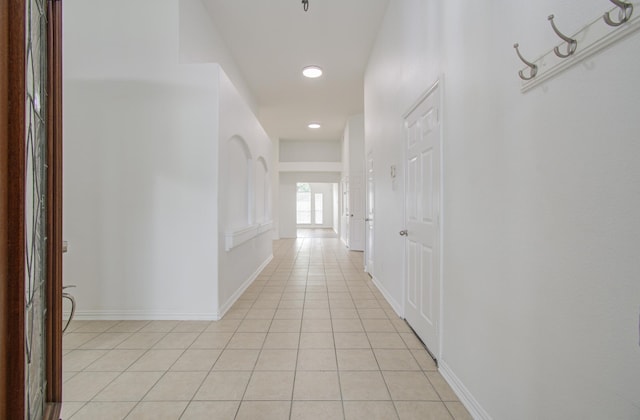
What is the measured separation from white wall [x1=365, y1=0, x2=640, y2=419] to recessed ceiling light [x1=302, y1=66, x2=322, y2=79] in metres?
3.48

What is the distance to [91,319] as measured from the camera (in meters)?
3.32

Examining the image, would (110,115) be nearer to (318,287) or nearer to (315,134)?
(318,287)

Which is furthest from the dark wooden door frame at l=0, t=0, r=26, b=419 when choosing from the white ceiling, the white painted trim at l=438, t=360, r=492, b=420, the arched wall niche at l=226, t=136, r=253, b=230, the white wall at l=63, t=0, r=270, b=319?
the white ceiling

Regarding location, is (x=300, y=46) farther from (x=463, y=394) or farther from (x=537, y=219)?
(x=463, y=394)

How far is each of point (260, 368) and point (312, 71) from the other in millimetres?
4850

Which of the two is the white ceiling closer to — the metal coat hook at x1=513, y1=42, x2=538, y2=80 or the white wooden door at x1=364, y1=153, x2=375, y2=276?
the white wooden door at x1=364, y1=153, x2=375, y2=276

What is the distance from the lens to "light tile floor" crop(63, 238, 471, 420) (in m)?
1.88

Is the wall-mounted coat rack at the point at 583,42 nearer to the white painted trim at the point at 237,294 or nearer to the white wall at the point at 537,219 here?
the white wall at the point at 537,219

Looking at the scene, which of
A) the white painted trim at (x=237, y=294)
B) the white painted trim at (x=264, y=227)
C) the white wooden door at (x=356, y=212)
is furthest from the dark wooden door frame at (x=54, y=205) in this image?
the white wooden door at (x=356, y=212)

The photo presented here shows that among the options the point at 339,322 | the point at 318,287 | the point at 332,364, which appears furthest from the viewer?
the point at 318,287

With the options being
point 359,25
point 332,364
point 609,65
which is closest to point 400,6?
point 359,25

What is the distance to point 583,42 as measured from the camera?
1.04m

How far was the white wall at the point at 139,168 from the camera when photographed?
10.9 feet

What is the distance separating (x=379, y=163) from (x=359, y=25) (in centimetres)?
187
